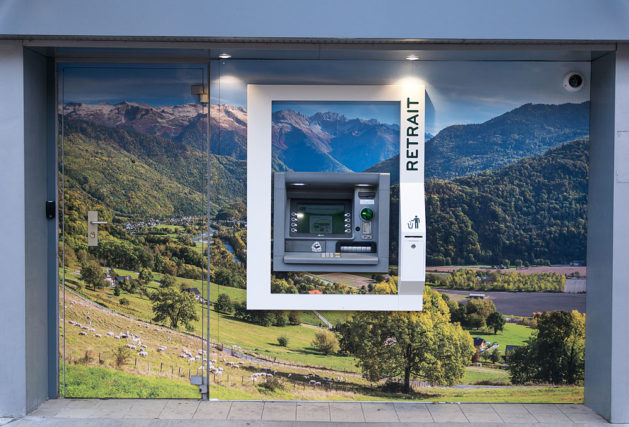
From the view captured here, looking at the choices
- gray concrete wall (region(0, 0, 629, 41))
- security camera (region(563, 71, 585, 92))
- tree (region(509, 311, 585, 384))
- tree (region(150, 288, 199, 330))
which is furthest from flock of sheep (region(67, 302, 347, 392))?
security camera (region(563, 71, 585, 92))

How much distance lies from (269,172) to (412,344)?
180 centimetres

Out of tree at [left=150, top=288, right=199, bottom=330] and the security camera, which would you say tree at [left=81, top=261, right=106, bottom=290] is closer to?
tree at [left=150, top=288, right=199, bottom=330]

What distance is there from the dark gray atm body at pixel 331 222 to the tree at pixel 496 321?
999mm

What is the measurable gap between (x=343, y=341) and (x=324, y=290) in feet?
1.49

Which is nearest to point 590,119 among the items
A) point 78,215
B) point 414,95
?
point 414,95

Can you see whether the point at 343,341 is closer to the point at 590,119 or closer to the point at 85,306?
the point at 85,306

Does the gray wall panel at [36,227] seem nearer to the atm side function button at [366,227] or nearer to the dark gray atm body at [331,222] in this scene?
the dark gray atm body at [331,222]

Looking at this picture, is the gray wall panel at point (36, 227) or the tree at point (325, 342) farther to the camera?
the tree at point (325, 342)

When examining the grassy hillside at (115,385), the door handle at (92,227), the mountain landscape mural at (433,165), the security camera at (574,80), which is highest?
the security camera at (574,80)

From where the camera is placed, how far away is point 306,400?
4.41 metres

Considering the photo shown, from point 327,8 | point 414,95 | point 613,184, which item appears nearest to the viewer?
point 327,8

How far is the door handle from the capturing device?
4500 millimetres

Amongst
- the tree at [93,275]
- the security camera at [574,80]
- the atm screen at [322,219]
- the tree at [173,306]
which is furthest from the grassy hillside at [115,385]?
the security camera at [574,80]

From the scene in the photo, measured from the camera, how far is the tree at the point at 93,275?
4.50 metres
